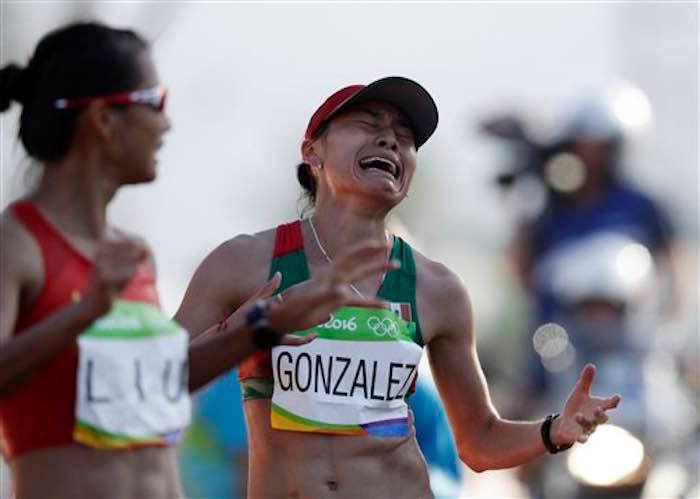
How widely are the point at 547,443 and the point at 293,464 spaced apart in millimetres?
815

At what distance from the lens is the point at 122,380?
21.5ft

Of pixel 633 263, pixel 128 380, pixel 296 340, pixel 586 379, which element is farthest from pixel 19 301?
pixel 633 263

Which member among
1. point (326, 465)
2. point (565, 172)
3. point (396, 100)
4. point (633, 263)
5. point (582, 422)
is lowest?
point (633, 263)

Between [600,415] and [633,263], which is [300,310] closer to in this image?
[600,415]

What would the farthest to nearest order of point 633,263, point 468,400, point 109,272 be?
1. point 633,263
2. point 468,400
3. point 109,272

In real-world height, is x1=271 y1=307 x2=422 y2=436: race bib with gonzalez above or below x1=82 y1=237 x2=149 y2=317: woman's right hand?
below

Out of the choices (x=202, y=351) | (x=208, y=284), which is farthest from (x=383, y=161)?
(x=202, y=351)

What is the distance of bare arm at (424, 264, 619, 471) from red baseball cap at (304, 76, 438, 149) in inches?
18.5

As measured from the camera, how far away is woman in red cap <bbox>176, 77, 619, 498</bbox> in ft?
25.9

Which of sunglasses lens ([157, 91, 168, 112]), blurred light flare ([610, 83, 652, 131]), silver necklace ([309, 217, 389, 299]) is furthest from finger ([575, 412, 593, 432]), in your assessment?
blurred light flare ([610, 83, 652, 131])

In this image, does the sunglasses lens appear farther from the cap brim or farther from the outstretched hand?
the outstretched hand

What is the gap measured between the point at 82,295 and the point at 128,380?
0.31m

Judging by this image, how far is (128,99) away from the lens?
6648 mm

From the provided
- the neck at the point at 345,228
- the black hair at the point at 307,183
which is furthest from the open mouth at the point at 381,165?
the black hair at the point at 307,183
